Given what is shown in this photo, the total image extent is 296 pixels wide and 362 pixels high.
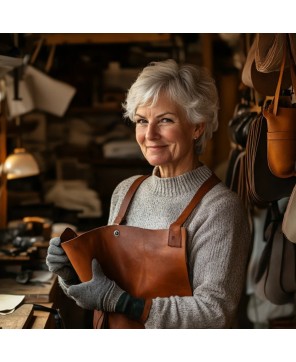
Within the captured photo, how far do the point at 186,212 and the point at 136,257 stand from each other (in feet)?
0.61

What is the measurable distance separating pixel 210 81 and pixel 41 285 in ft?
3.24

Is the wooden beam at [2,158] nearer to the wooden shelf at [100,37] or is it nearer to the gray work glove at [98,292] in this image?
the wooden shelf at [100,37]

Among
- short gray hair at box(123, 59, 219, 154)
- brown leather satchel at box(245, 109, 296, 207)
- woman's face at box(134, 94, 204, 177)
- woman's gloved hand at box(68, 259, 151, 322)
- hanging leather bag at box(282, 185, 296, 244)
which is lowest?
woman's gloved hand at box(68, 259, 151, 322)

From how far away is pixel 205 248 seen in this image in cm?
156

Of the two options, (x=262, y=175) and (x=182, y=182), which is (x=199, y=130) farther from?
(x=262, y=175)

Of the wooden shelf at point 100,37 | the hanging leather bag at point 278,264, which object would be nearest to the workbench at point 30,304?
the hanging leather bag at point 278,264

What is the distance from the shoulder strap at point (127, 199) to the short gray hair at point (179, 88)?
9.0 inches

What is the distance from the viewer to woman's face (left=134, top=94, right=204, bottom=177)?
1.57m

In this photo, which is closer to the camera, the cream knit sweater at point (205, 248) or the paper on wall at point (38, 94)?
the cream knit sweater at point (205, 248)

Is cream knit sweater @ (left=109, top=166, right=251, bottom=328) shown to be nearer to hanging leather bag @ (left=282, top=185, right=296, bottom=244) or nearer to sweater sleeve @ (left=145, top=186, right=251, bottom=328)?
sweater sleeve @ (left=145, top=186, right=251, bottom=328)

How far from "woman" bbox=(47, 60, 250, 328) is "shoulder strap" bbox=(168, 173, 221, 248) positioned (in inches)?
0.5

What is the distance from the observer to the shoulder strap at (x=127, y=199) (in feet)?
5.53

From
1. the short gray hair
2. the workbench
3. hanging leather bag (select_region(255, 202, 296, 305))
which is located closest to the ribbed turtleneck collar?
the short gray hair
